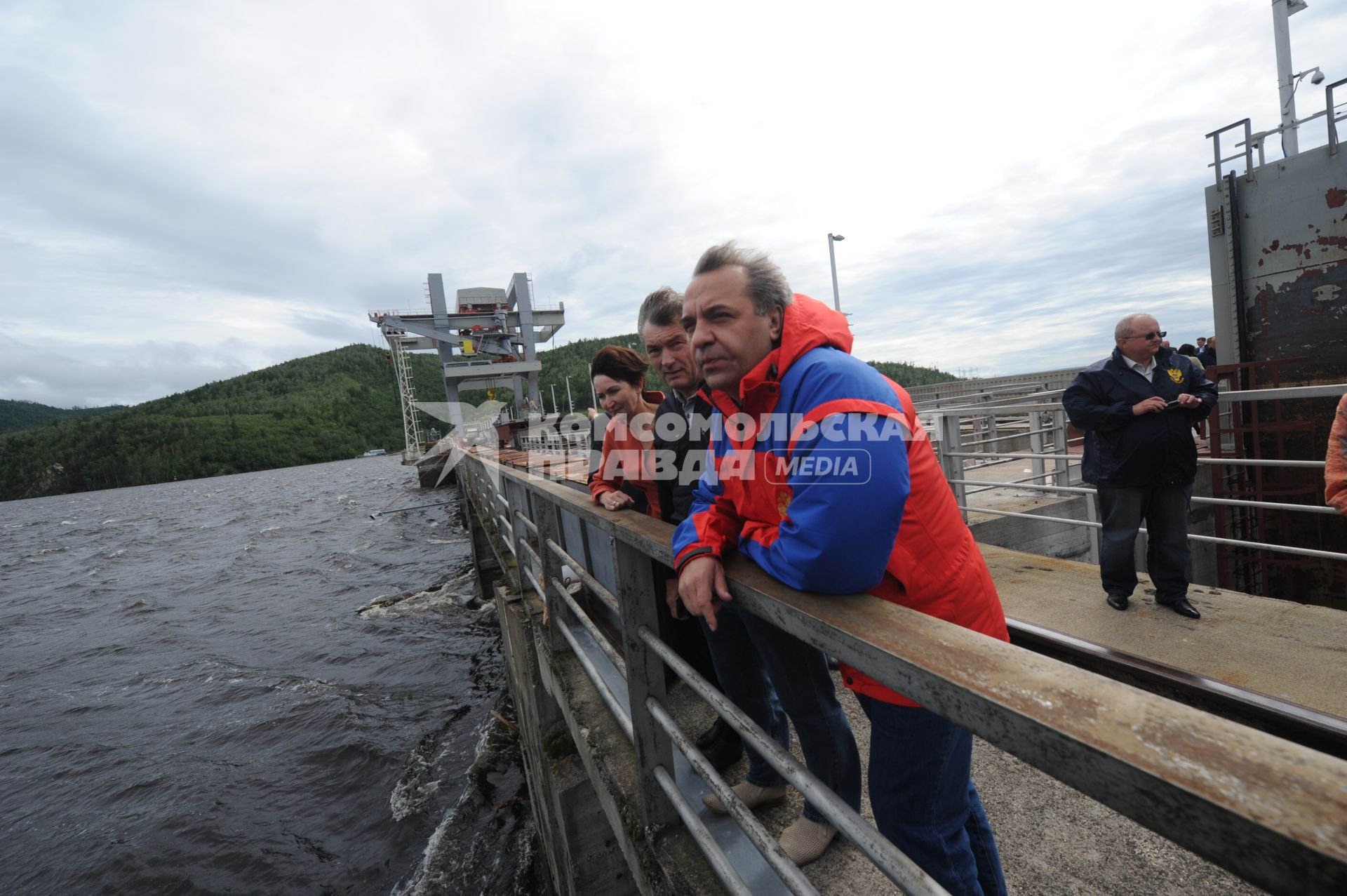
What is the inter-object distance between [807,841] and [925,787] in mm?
A: 704

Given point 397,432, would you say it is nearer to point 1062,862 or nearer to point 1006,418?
point 1006,418

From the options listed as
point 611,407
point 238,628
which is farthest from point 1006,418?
point 238,628

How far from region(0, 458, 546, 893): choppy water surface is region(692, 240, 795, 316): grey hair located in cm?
558

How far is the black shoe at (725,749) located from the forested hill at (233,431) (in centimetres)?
7512

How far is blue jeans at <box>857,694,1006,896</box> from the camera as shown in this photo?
55.1 inches

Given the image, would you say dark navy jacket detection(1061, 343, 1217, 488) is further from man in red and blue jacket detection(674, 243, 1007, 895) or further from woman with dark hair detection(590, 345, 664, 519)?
man in red and blue jacket detection(674, 243, 1007, 895)

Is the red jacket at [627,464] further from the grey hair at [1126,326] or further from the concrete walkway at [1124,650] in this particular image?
the grey hair at [1126,326]

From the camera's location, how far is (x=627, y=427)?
292cm

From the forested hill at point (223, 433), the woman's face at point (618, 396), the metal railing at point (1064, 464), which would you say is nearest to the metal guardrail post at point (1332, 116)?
the metal railing at point (1064, 464)

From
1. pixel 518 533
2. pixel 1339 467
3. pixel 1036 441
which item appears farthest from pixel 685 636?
pixel 1036 441

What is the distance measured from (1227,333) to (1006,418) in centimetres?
669

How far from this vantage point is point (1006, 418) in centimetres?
1623

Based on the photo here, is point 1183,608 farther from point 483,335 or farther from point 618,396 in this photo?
point 483,335

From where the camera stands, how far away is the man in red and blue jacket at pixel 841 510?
1210 millimetres
